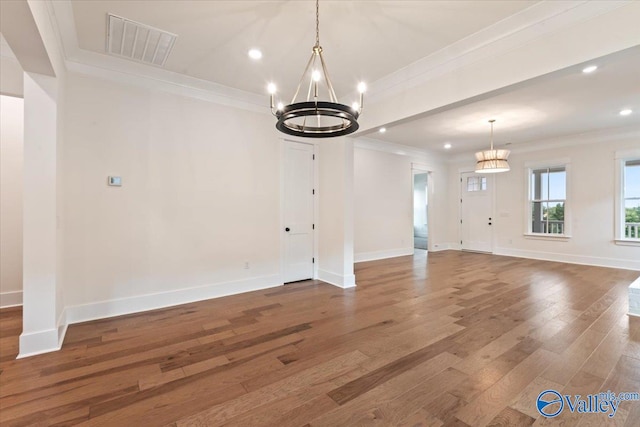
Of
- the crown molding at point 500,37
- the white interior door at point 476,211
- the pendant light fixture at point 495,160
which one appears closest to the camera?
the crown molding at point 500,37

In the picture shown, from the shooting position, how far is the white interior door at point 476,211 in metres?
8.05

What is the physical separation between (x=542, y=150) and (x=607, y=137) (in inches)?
46.1

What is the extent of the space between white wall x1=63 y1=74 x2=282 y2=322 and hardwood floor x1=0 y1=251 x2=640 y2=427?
38 cm

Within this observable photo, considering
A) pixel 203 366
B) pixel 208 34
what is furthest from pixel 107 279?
pixel 208 34

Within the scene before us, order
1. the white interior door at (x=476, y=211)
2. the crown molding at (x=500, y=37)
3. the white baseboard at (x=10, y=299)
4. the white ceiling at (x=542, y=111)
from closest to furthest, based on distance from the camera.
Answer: the crown molding at (x=500, y=37), the white ceiling at (x=542, y=111), the white baseboard at (x=10, y=299), the white interior door at (x=476, y=211)

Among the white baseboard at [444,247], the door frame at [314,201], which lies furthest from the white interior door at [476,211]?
the door frame at [314,201]

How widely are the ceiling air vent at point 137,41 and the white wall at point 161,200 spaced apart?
1.47 ft

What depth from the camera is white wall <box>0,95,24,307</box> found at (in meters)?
3.65

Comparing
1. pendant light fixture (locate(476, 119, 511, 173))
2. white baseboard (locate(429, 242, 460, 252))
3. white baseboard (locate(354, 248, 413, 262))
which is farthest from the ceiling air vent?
white baseboard (locate(429, 242, 460, 252))

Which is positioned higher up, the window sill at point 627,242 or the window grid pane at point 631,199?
the window grid pane at point 631,199

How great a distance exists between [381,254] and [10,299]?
6618mm

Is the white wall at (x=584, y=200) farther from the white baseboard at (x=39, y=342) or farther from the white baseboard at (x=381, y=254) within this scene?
the white baseboard at (x=39, y=342)

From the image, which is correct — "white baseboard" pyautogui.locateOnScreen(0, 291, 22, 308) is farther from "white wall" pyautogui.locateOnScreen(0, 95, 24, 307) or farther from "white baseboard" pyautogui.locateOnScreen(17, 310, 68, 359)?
"white baseboard" pyautogui.locateOnScreen(17, 310, 68, 359)

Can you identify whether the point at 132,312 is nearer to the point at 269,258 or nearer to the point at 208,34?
the point at 269,258
